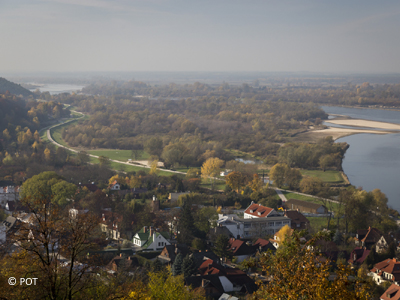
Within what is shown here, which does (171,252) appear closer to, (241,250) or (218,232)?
(241,250)

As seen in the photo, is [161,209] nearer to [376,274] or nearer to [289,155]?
[376,274]

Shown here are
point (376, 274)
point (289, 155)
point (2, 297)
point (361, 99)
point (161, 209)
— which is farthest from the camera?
point (361, 99)

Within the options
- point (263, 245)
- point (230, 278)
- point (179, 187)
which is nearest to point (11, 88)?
point (179, 187)

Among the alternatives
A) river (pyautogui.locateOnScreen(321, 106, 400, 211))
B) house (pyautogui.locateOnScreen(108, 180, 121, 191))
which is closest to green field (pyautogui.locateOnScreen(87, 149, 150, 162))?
house (pyautogui.locateOnScreen(108, 180, 121, 191))

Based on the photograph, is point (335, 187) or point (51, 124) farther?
point (51, 124)

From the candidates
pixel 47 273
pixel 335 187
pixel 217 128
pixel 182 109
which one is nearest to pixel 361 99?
pixel 182 109

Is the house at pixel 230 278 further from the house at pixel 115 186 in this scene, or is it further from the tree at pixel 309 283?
the house at pixel 115 186

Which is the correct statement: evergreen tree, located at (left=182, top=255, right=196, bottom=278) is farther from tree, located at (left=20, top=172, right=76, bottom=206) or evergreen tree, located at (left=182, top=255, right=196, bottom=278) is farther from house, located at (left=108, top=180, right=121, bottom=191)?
house, located at (left=108, top=180, right=121, bottom=191)
